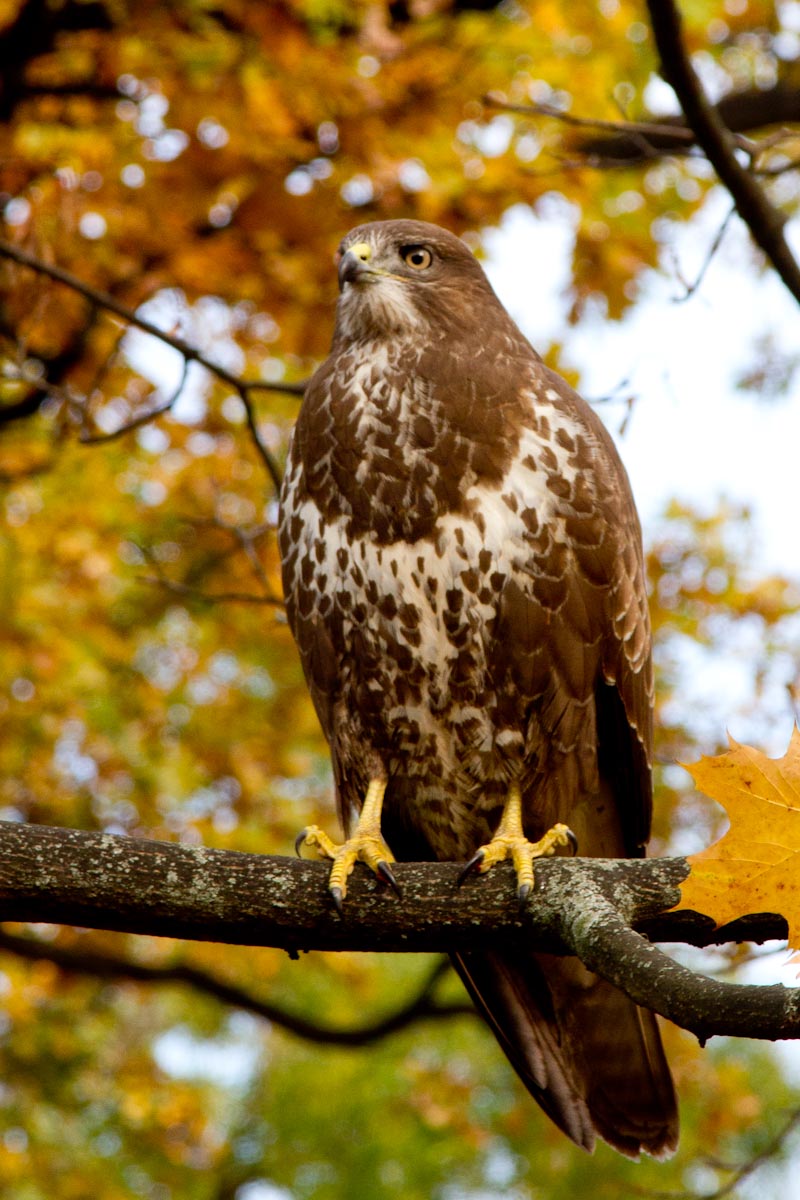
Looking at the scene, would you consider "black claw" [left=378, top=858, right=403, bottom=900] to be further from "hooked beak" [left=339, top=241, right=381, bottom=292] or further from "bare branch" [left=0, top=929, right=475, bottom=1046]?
"bare branch" [left=0, top=929, right=475, bottom=1046]

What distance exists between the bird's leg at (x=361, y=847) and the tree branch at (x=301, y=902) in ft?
0.12

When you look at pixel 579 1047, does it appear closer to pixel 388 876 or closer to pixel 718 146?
pixel 388 876

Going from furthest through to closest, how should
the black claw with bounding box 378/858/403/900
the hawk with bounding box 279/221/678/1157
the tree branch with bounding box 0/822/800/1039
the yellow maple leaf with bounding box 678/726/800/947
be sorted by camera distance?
the hawk with bounding box 279/221/678/1157 < the black claw with bounding box 378/858/403/900 < the tree branch with bounding box 0/822/800/1039 < the yellow maple leaf with bounding box 678/726/800/947

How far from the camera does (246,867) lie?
3057 millimetres

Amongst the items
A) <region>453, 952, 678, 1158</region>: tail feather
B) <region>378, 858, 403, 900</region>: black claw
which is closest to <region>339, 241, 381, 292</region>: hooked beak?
<region>378, 858, 403, 900</region>: black claw

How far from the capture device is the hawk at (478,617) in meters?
3.70

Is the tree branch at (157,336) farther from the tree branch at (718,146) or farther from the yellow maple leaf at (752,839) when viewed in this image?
the yellow maple leaf at (752,839)

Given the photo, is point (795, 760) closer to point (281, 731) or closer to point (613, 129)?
point (613, 129)

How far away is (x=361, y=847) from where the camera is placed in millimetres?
3477

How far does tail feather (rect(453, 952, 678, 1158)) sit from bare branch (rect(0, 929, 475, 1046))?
5.73ft

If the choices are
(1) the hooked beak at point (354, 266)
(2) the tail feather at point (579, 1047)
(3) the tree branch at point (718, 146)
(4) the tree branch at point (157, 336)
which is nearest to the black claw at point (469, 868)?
(2) the tail feather at point (579, 1047)

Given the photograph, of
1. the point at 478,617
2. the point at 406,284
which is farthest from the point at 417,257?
the point at 478,617

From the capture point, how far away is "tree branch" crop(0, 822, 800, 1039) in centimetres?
296

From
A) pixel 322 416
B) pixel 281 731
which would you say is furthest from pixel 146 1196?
pixel 322 416
